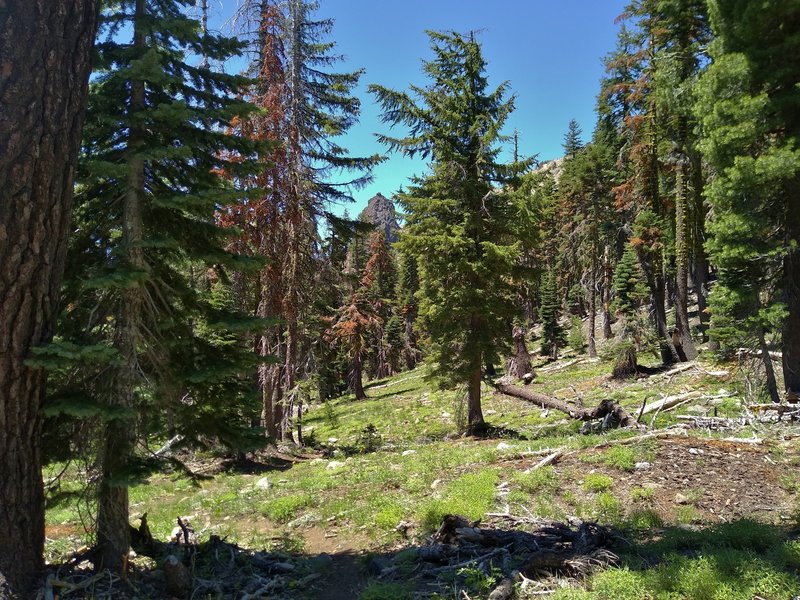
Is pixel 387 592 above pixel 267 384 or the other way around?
the other way around

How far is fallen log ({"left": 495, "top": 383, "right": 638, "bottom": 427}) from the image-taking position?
1159 centimetres

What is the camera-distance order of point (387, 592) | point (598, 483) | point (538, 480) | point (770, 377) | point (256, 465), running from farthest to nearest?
point (256, 465) → point (770, 377) → point (538, 480) → point (598, 483) → point (387, 592)

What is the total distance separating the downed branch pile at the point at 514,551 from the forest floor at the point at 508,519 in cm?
2

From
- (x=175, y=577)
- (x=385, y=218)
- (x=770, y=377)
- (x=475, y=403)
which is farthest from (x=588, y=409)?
(x=385, y=218)

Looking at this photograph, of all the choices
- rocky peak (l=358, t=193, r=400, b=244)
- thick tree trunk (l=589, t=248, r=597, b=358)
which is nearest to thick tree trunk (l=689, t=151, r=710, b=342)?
thick tree trunk (l=589, t=248, r=597, b=358)

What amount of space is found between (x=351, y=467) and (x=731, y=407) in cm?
899

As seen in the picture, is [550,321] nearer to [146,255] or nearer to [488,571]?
[488,571]

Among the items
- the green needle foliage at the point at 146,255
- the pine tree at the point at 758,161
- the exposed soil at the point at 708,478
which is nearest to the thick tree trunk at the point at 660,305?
the pine tree at the point at 758,161

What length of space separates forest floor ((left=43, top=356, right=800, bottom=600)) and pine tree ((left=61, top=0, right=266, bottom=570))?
731 mm

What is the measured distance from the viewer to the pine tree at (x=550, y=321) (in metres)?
35.2

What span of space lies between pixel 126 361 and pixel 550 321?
34.0 m

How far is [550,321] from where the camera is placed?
35656 mm

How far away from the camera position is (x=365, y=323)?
31.2 m

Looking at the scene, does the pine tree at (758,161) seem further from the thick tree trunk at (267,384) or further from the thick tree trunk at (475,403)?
the thick tree trunk at (267,384)
